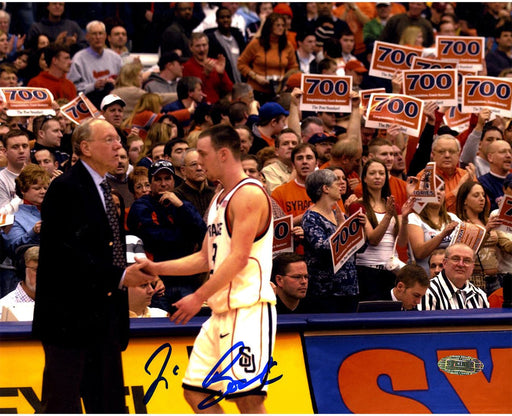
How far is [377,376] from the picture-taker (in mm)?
7891

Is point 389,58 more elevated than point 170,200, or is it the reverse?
point 389,58

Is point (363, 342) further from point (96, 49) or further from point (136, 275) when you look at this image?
point (96, 49)

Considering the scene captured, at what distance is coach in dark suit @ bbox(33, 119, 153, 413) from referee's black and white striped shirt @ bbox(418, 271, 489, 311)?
3.41 meters

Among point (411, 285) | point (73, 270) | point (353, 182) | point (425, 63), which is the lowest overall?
point (411, 285)

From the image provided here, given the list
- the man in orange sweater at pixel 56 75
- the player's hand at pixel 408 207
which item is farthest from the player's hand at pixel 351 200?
the man in orange sweater at pixel 56 75

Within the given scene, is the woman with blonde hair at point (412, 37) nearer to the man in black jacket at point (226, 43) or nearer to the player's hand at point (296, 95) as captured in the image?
the man in black jacket at point (226, 43)

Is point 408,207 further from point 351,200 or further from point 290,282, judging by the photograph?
point 290,282

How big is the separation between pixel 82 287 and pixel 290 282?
2.85 meters

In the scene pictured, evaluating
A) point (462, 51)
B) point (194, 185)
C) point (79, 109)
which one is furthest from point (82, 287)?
point (462, 51)

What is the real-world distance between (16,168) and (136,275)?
182 inches

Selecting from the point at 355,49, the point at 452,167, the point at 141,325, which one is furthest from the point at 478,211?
the point at 355,49

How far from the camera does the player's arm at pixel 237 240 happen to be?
6.23m

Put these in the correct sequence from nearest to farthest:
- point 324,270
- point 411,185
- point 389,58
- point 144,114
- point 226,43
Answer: point 324,270 → point 411,185 → point 144,114 → point 389,58 → point 226,43
